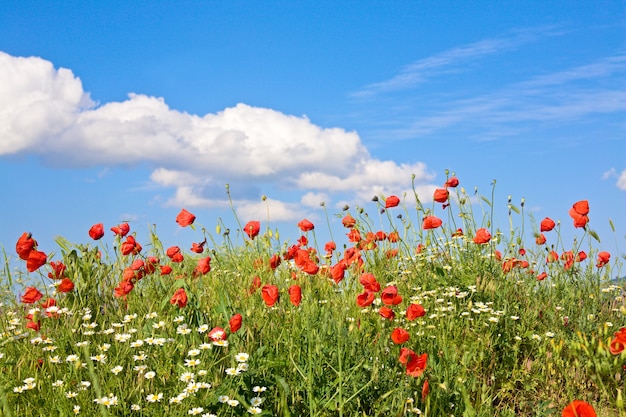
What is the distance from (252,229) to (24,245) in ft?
7.04

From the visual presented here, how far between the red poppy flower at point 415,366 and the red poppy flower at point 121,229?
2.84m

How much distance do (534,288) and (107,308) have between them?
11.9ft

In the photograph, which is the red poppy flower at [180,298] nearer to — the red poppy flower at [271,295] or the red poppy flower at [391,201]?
the red poppy flower at [271,295]

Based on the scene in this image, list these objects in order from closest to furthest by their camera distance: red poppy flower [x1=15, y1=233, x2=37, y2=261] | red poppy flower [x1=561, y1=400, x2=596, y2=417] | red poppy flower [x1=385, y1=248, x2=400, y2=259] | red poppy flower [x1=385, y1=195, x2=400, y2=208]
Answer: red poppy flower [x1=561, y1=400, x2=596, y2=417], red poppy flower [x1=15, y1=233, x2=37, y2=261], red poppy flower [x1=385, y1=195, x2=400, y2=208], red poppy flower [x1=385, y1=248, x2=400, y2=259]

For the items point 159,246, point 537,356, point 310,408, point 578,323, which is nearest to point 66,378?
point 310,408

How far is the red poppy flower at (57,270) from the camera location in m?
4.41

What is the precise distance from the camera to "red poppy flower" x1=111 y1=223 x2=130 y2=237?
519cm

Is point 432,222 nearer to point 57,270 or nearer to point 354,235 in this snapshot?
point 354,235

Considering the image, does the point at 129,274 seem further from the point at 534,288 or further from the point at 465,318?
the point at 534,288

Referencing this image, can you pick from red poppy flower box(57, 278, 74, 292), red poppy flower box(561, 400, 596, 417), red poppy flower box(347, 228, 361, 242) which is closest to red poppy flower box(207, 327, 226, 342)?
red poppy flower box(57, 278, 74, 292)

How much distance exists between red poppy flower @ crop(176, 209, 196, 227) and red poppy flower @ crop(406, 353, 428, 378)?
271 centimetres

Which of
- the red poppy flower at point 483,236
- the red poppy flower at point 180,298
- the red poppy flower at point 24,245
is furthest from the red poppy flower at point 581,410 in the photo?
the red poppy flower at point 24,245

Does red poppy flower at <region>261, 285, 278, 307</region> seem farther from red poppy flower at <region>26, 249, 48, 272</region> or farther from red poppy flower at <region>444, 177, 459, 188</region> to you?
red poppy flower at <region>444, 177, 459, 188</region>

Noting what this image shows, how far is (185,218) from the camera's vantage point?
5.43 metres
